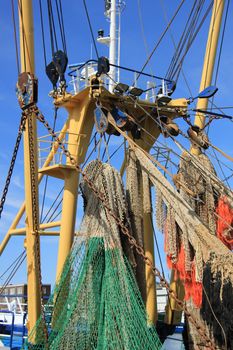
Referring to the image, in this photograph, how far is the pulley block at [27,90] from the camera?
8227mm

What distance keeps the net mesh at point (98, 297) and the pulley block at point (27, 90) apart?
1.78 m

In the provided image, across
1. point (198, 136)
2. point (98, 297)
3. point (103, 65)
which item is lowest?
point (98, 297)

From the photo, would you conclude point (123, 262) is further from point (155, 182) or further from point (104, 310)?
point (155, 182)

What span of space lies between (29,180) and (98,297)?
2.20 meters

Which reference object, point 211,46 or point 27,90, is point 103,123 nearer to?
point 27,90

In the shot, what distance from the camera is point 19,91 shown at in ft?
27.7

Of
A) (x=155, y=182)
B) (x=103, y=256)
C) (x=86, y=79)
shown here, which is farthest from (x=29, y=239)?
(x=86, y=79)

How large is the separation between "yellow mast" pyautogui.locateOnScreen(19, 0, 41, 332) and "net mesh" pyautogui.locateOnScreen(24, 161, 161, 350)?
0.31 m

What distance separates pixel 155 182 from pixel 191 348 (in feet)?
8.92

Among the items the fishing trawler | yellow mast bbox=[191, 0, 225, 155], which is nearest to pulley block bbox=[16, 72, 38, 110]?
the fishing trawler

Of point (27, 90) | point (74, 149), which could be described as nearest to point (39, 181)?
point (74, 149)

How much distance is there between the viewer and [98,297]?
332 inches

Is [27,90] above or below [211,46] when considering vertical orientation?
below

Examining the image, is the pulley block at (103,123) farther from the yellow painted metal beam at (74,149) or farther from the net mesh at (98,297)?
the yellow painted metal beam at (74,149)
